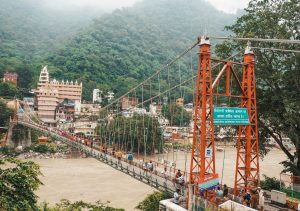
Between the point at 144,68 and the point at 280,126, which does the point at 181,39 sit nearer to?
the point at 144,68

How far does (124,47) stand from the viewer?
8050 centimetres

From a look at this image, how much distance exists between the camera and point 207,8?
169500 mm

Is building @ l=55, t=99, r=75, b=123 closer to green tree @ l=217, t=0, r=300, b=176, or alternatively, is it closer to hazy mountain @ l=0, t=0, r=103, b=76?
hazy mountain @ l=0, t=0, r=103, b=76

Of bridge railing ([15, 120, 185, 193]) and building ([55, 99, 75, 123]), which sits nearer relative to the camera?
bridge railing ([15, 120, 185, 193])

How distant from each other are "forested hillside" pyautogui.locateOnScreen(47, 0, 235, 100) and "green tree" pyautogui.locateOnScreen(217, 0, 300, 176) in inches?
797

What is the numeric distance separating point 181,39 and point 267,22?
10880 cm

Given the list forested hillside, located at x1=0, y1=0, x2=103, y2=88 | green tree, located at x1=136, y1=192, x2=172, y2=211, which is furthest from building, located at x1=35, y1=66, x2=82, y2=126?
green tree, located at x1=136, y1=192, x2=172, y2=211

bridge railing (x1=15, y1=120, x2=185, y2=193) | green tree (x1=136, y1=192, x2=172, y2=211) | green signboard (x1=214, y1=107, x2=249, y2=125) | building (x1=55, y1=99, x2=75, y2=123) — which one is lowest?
green tree (x1=136, y1=192, x2=172, y2=211)

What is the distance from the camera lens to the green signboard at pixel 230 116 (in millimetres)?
8609

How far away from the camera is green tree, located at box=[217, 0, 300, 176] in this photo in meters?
11.5

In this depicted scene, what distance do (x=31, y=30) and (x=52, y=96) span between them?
61.6 meters

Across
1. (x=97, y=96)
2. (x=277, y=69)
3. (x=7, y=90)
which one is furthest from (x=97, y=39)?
(x=277, y=69)

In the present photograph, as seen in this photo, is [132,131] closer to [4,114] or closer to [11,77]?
[4,114]

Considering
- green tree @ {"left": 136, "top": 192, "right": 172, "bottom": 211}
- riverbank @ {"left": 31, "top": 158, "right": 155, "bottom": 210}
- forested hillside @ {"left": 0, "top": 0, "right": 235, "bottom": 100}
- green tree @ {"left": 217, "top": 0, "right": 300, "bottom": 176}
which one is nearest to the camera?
green tree @ {"left": 136, "top": 192, "right": 172, "bottom": 211}
